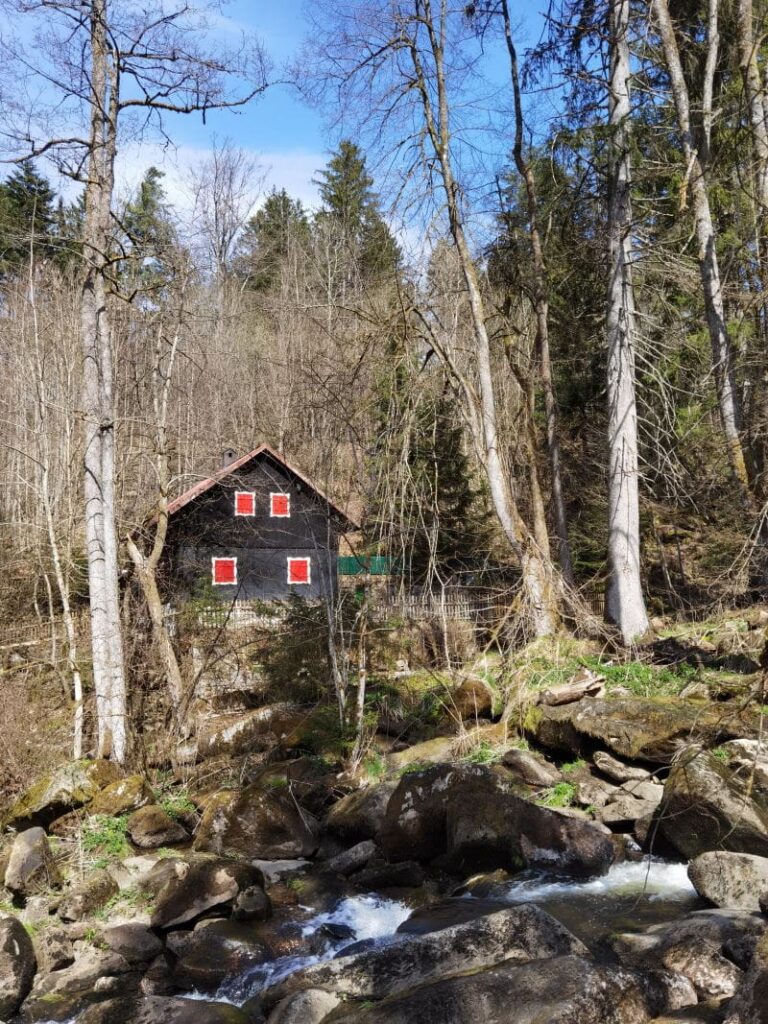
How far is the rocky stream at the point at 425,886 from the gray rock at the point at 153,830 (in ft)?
0.09

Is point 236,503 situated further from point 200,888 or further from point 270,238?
point 270,238

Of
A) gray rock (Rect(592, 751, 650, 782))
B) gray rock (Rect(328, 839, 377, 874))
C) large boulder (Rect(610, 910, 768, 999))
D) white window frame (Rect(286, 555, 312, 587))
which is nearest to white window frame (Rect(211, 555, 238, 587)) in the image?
white window frame (Rect(286, 555, 312, 587))

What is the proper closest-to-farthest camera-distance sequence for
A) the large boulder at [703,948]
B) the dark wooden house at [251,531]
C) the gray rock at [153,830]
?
the large boulder at [703,948], the gray rock at [153,830], the dark wooden house at [251,531]

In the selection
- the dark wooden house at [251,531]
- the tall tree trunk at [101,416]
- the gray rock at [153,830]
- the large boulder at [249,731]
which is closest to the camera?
the gray rock at [153,830]

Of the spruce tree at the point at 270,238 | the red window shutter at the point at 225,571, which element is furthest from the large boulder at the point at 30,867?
the spruce tree at the point at 270,238

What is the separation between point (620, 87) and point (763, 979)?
1412cm

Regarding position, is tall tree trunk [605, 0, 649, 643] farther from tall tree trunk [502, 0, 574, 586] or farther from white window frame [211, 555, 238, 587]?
white window frame [211, 555, 238, 587]

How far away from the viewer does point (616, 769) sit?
9.93 meters

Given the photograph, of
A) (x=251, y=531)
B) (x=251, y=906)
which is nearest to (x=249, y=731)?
(x=251, y=906)

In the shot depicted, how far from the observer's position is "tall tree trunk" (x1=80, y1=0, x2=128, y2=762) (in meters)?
12.0

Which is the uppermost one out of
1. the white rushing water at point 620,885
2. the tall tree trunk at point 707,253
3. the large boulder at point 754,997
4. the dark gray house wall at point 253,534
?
the tall tree trunk at point 707,253

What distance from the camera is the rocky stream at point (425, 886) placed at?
5.46 metres

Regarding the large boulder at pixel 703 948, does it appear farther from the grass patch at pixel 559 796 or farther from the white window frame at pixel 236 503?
the white window frame at pixel 236 503

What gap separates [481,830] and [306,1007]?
3.25 metres
